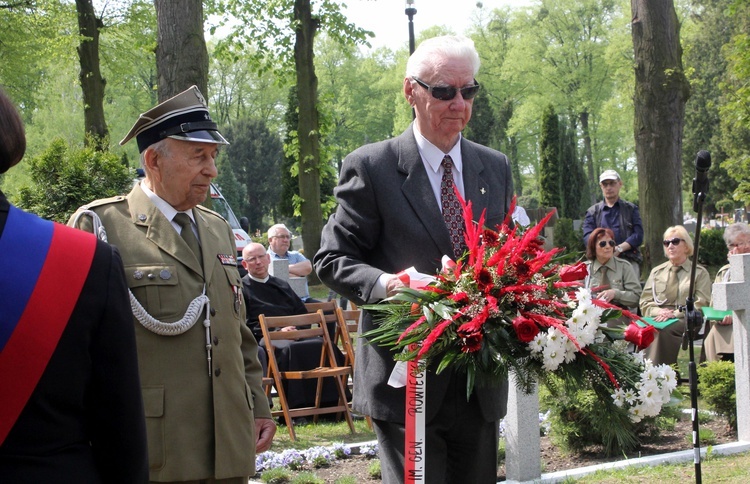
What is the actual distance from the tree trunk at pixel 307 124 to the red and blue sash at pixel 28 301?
18826 millimetres

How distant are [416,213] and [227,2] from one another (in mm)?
19291

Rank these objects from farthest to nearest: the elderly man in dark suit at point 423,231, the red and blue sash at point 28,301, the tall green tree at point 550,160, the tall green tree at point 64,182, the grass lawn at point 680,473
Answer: the tall green tree at point 550,160
the tall green tree at point 64,182
the grass lawn at point 680,473
the elderly man in dark suit at point 423,231
the red and blue sash at point 28,301

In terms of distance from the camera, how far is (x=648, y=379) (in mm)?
3193

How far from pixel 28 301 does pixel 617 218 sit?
10.2 meters

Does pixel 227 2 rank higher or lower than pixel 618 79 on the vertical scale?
lower

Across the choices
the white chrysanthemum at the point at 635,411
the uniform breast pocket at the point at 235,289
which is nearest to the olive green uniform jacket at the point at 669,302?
the white chrysanthemum at the point at 635,411

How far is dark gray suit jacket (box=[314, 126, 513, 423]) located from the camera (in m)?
3.51

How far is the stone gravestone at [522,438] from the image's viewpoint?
6.09 meters

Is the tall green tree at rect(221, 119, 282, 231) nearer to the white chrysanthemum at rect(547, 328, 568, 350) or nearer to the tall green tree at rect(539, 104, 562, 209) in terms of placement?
the tall green tree at rect(539, 104, 562, 209)

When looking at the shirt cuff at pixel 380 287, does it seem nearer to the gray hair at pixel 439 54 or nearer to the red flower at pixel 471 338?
the red flower at pixel 471 338

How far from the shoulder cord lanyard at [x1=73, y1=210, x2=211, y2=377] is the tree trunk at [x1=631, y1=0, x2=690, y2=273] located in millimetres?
11066

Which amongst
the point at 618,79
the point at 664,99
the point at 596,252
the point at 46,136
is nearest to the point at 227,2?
the point at 664,99

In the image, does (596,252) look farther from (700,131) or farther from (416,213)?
(700,131)

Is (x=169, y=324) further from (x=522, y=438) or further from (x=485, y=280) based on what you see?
(x=522, y=438)
